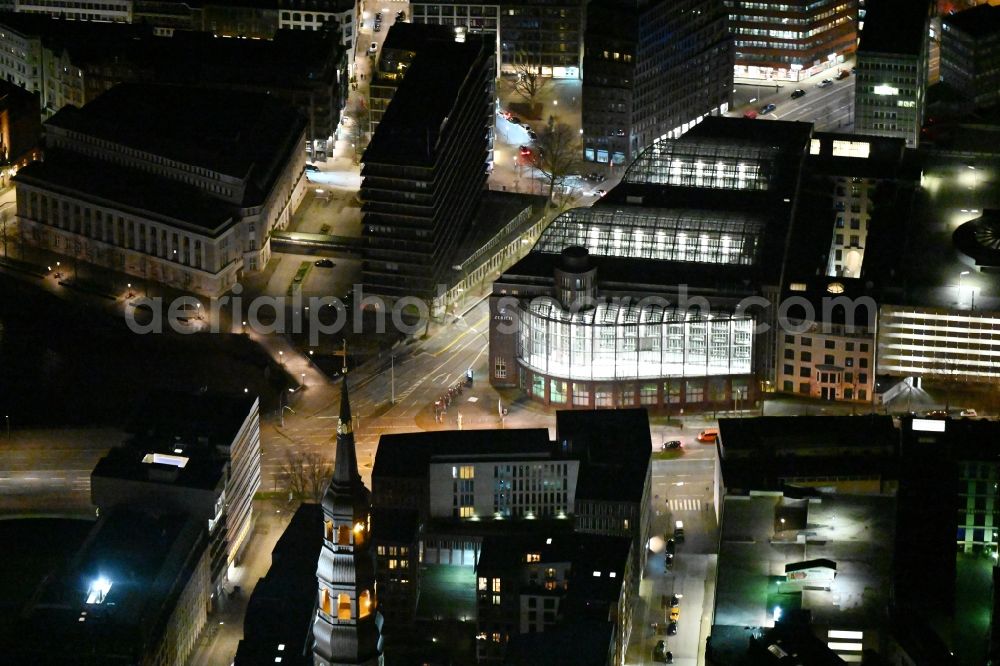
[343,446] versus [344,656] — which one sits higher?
[343,446]

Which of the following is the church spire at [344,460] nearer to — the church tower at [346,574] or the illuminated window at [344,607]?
the church tower at [346,574]

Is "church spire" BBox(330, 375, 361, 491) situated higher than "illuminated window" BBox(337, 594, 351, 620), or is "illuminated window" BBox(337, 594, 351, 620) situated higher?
"church spire" BBox(330, 375, 361, 491)

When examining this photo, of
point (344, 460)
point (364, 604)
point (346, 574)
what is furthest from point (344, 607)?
point (344, 460)

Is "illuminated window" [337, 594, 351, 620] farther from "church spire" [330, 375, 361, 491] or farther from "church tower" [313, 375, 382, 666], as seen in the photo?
"church spire" [330, 375, 361, 491]

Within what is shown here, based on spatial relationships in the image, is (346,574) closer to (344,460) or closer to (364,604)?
→ (364,604)

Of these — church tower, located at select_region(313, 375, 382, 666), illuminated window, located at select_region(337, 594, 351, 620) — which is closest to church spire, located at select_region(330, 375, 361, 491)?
church tower, located at select_region(313, 375, 382, 666)

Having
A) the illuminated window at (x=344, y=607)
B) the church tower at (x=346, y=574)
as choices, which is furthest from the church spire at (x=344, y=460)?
the illuminated window at (x=344, y=607)
